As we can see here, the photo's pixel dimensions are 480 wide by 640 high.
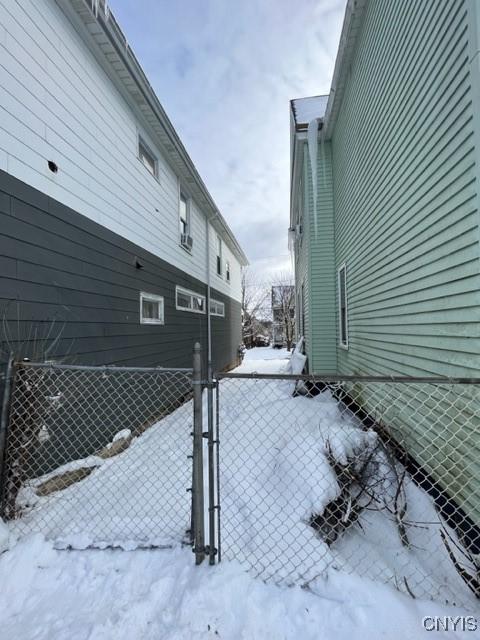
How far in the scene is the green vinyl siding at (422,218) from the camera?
2.12 metres

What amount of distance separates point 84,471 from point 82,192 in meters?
2.93

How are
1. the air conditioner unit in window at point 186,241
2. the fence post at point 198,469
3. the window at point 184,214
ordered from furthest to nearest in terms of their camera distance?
the window at point 184,214
the air conditioner unit in window at point 186,241
the fence post at point 198,469

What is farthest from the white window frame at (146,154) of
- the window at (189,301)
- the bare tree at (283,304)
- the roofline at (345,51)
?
the bare tree at (283,304)

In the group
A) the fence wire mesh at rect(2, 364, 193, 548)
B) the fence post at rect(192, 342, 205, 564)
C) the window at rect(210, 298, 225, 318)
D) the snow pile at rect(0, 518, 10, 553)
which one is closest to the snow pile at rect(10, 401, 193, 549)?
the fence wire mesh at rect(2, 364, 193, 548)

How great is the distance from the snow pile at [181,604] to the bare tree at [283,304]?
20.6m

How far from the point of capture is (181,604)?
1.53 m

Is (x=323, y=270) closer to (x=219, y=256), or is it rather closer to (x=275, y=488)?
(x=275, y=488)

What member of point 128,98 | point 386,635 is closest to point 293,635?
point 386,635

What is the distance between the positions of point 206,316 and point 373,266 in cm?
557

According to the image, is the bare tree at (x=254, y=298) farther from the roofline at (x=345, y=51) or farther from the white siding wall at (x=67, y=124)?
the white siding wall at (x=67, y=124)

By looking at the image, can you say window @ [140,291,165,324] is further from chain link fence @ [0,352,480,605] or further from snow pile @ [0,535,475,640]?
snow pile @ [0,535,475,640]

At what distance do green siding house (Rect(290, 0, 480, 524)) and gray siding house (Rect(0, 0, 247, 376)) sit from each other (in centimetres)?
308

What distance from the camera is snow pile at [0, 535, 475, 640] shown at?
4.63 feet

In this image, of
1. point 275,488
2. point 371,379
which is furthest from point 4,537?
point 371,379
